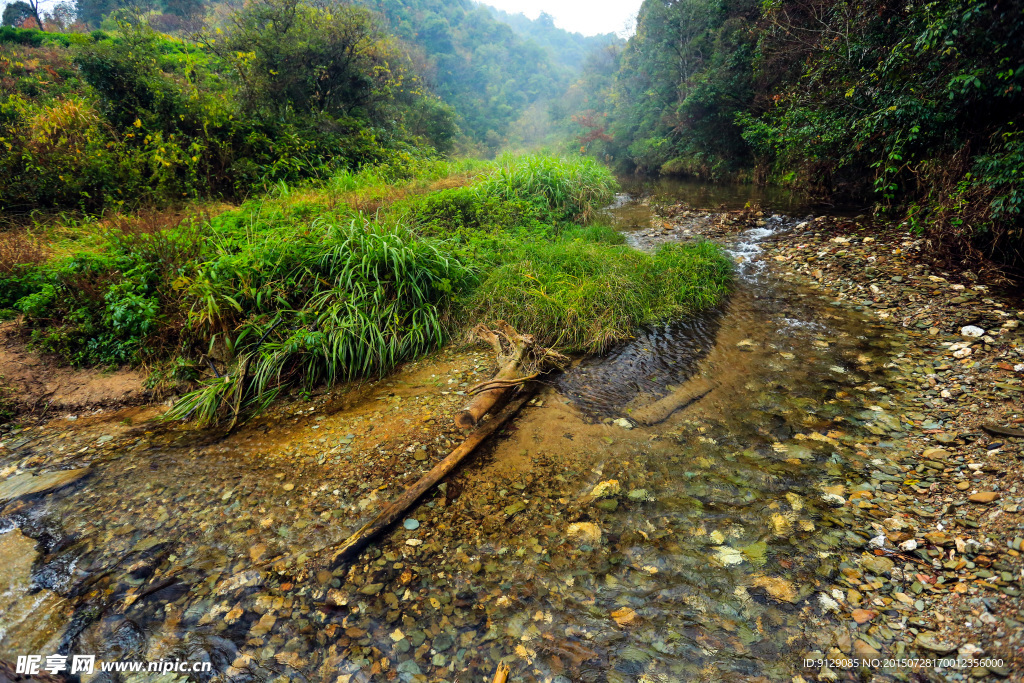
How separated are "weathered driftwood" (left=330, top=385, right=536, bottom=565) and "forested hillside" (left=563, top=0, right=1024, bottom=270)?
19.3 feet

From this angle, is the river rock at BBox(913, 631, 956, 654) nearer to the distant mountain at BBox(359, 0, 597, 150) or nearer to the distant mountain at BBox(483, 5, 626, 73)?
the distant mountain at BBox(359, 0, 597, 150)

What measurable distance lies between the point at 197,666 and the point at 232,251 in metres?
4.16

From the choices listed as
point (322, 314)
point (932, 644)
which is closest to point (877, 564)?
point (932, 644)

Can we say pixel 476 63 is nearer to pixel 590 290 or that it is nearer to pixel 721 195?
pixel 721 195

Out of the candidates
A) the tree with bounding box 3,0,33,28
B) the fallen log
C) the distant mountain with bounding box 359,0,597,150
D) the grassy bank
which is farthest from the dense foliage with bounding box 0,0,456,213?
the distant mountain with bounding box 359,0,597,150

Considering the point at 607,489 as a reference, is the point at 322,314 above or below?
above

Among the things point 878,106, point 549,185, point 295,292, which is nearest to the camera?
point 295,292

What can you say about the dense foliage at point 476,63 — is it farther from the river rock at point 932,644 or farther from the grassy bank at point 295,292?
the river rock at point 932,644

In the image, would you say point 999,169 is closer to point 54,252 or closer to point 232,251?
point 232,251

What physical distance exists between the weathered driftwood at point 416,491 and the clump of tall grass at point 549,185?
5477mm

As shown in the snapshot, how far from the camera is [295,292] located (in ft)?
14.9

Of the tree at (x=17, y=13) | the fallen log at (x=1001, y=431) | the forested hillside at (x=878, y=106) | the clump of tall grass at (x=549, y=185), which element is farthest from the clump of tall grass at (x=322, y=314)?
the tree at (x=17, y=13)

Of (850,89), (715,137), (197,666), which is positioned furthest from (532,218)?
(715,137)

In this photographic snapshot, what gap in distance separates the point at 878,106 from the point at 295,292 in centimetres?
909
